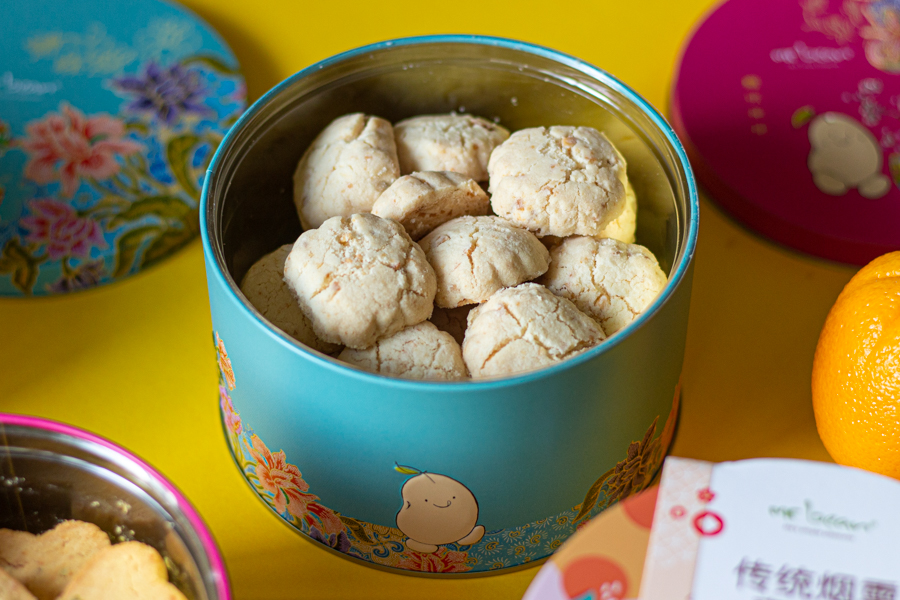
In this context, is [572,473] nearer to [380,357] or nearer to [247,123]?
[380,357]

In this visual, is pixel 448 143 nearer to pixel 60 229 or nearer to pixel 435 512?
pixel 435 512

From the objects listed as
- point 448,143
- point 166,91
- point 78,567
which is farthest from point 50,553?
point 166,91

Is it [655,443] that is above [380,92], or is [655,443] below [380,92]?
below

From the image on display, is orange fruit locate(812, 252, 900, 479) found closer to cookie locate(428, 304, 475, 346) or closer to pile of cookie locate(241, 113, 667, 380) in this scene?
pile of cookie locate(241, 113, 667, 380)

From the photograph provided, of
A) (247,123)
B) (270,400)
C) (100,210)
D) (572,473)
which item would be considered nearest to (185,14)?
(100,210)

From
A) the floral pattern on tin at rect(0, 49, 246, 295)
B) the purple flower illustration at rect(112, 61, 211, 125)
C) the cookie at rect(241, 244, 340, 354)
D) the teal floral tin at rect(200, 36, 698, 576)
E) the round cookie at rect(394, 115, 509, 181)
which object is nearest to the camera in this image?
the teal floral tin at rect(200, 36, 698, 576)

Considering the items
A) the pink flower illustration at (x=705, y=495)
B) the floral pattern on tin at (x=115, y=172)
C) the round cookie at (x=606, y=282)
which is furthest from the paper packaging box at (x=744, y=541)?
the floral pattern on tin at (x=115, y=172)

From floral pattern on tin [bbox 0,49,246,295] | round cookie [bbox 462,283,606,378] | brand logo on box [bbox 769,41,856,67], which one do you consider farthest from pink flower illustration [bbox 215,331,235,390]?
brand logo on box [bbox 769,41,856,67]
